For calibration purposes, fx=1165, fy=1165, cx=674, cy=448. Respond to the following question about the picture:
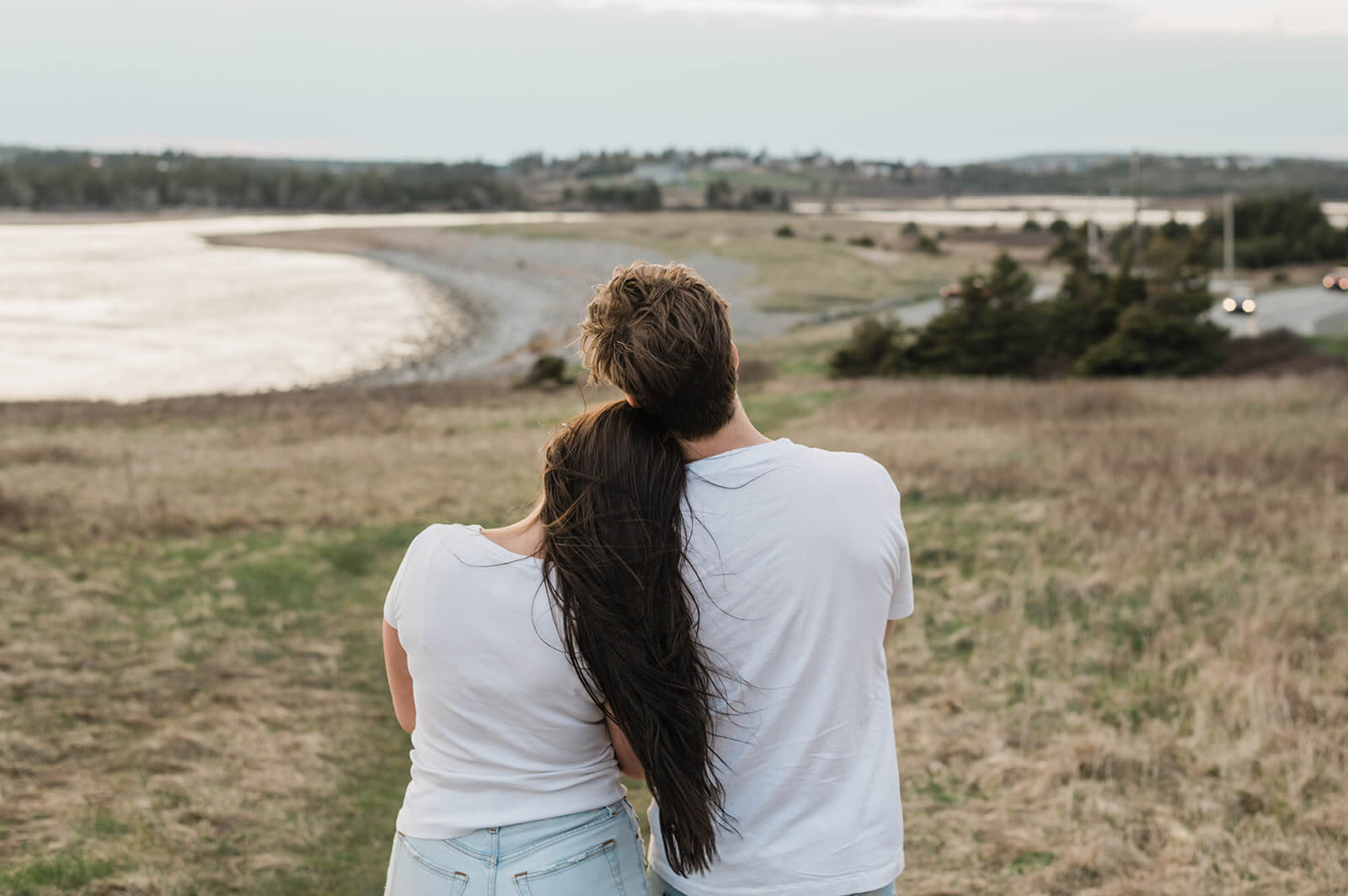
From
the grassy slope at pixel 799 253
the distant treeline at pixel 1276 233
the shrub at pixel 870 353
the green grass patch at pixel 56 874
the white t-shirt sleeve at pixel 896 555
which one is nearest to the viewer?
the white t-shirt sleeve at pixel 896 555

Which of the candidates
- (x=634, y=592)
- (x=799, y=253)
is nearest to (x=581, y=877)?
(x=634, y=592)

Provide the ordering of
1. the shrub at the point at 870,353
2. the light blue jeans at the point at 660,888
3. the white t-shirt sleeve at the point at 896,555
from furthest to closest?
the shrub at the point at 870,353 < the light blue jeans at the point at 660,888 < the white t-shirt sleeve at the point at 896,555

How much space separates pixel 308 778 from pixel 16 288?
78.1m

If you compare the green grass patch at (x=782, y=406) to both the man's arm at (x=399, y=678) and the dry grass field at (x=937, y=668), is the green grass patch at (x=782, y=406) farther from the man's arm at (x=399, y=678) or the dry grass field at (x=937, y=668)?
the man's arm at (x=399, y=678)

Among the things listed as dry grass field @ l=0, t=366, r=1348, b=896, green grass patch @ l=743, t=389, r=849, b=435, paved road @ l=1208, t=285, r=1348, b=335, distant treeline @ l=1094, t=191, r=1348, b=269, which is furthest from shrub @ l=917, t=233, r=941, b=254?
dry grass field @ l=0, t=366, r=1348, b=896

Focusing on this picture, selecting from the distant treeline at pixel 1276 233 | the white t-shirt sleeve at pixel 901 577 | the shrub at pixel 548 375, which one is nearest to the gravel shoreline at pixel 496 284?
the shrub at pixel 548 375

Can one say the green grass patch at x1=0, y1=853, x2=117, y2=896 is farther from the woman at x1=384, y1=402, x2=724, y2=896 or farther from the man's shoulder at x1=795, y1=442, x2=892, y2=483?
→ the man's shoulder at x1=795, y1=442, x2=892, y2=483

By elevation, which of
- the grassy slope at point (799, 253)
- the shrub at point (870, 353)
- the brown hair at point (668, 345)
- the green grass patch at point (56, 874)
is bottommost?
the green grass patch at point (56, 874)

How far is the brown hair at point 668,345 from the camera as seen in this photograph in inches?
80.2

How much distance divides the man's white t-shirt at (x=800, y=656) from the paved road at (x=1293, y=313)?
37067 mm

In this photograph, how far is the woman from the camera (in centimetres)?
209

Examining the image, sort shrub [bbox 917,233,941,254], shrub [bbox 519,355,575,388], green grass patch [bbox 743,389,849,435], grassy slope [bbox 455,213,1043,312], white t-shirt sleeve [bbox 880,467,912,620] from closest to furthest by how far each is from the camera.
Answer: white t-shirt sleeve [bbox 880,467,912,620] < green grass patch [bbox 743,389,849,435] < shrub [bbox 519,355,575,388] < grassy slope [bbox 455,213,1043,312] < shrub [bbox 917,233,941,254]

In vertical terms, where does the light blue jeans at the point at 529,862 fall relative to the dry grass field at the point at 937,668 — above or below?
above

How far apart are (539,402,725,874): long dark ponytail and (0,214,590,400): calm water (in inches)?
1655
